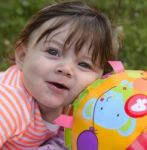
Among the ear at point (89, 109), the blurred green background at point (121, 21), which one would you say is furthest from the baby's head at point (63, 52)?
the blurred green background at point (121, 21)

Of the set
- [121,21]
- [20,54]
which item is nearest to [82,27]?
[20,54]

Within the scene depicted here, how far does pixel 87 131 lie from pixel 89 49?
0.34 meters

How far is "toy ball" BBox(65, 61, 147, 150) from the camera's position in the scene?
1.95 metres

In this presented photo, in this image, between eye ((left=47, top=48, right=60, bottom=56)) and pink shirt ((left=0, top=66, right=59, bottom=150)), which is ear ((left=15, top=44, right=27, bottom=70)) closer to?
pink shirt ((left=0, top=66, right=59, bottom=150))

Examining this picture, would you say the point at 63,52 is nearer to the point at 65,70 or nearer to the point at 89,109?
the point at 65,70

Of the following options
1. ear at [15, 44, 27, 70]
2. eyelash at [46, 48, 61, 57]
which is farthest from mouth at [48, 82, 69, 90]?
ear at [15, 44, 27, 70]

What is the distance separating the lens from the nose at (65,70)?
2.09 m

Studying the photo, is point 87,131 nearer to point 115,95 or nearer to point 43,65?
point 115,95

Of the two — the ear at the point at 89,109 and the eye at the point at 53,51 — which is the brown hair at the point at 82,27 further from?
the ear at the point at 89,109

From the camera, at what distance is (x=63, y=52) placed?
215 cm

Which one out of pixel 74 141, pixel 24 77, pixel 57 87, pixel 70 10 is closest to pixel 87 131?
pixel 74 141

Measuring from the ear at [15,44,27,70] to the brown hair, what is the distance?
0.8 inches

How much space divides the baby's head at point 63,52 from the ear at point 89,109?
0.11 m

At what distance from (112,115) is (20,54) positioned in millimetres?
585
